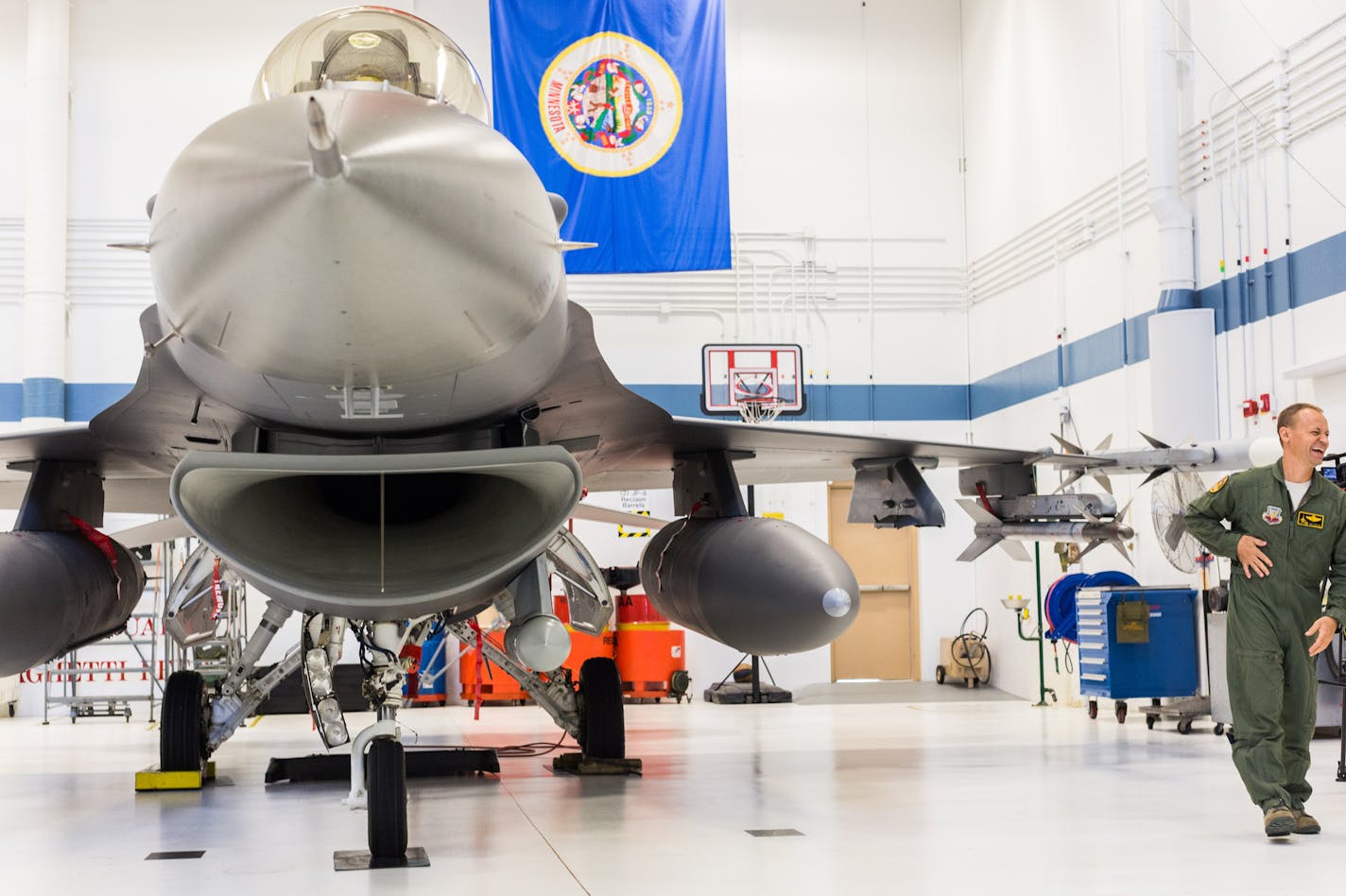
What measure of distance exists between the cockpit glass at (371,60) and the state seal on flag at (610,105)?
8.82 metres

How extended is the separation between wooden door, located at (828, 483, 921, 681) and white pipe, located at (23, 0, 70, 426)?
951cm

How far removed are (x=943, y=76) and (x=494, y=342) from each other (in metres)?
14.3

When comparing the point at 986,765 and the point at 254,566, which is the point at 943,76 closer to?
the point at 986,765

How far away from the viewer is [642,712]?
44.2 ft

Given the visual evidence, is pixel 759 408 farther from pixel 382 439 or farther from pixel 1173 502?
pixel 382 439

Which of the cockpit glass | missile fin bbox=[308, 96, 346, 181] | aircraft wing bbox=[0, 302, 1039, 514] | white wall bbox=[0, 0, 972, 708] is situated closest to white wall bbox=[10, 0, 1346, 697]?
white wall bbox=[0, 0, 972, 708]

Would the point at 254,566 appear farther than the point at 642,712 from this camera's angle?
No

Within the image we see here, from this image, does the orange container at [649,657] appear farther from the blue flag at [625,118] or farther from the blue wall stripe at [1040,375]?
the blue flag at [625,118]

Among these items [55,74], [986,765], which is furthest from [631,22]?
[986,765]

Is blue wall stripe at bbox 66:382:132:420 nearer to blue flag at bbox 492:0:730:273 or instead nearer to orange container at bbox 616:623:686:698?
blue flag at bbox 492:0:730:273

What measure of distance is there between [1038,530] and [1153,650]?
318cm

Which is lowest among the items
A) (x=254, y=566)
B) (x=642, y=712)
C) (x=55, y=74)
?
(x=642, y=712)

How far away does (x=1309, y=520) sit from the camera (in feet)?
17.5

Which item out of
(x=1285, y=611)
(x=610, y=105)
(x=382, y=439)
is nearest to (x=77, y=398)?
(x=610, y=105)
